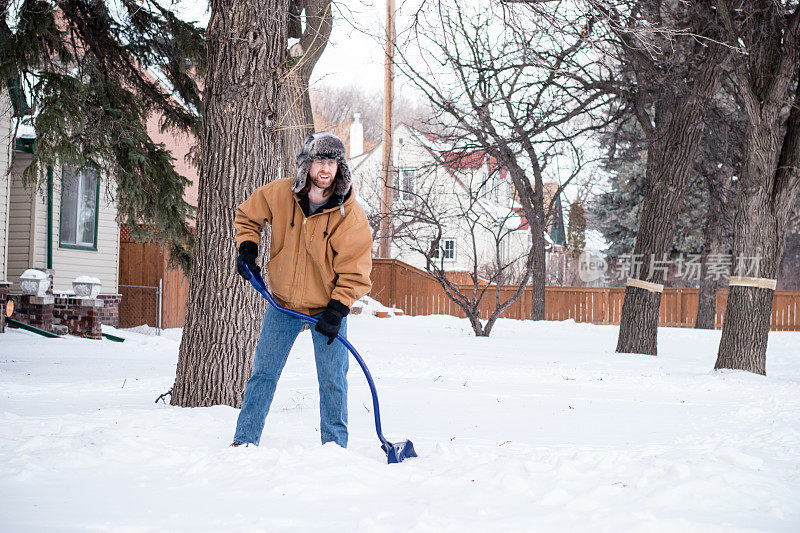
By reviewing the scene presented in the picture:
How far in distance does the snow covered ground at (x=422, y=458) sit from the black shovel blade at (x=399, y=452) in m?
0.08

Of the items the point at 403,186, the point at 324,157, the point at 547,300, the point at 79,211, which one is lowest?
the point at 547,300

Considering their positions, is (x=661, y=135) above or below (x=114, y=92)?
above

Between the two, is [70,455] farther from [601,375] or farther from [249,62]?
[601,375]

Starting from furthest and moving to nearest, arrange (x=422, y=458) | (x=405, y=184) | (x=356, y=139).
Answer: (x=356, y=139) → (x=405, y=184) → (x=422, y=458)

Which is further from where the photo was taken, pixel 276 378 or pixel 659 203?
pixel 659 203

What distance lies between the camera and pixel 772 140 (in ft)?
30.1

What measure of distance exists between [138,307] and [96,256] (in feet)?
6.35

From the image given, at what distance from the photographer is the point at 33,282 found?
12523 millimetres

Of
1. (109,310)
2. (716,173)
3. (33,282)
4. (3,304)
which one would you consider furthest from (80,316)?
(716,173)

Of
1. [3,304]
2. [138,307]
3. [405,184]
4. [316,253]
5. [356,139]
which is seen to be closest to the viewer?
[316,253]

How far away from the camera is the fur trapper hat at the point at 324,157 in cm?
397

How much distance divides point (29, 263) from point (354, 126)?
81.6 feet

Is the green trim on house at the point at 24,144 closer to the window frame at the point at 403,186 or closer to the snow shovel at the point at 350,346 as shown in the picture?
the window frame at the point at 403,186

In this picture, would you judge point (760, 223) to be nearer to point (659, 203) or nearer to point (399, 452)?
point (659, 203)
